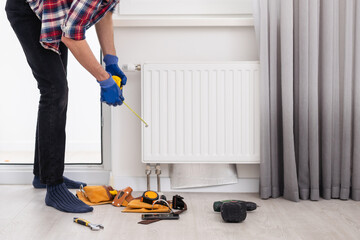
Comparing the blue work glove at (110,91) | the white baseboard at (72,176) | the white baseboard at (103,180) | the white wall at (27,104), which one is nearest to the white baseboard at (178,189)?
the white baseboard at (103,180)

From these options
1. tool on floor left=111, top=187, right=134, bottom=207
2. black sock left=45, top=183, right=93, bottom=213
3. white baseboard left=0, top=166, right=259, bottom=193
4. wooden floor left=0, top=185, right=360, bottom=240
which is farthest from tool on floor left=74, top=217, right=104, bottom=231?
white baseboard left=0, top=166, right=259, bottom=193

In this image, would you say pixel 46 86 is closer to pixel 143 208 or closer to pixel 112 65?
pixel 112 65

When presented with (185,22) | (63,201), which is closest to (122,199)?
(63,201)

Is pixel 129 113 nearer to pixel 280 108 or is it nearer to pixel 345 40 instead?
pixel 280 108

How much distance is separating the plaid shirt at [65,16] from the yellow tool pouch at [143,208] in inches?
26.2

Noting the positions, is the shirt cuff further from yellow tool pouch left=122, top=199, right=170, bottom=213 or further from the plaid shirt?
yellow tool pouch left=122, top=199, right=170, bottom=213

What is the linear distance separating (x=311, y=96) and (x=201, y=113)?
1.60 feet

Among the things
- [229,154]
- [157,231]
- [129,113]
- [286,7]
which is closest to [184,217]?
[157,231]

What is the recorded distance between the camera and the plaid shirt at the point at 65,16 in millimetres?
1333

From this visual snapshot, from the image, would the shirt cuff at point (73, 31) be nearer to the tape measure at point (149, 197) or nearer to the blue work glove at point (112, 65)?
the blue work glove at point (112, 65)

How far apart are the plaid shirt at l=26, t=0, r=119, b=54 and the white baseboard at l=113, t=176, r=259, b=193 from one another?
76 cm

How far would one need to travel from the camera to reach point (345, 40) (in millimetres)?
1805

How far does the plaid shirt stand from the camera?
1333mm

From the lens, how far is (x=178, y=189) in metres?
1.99
